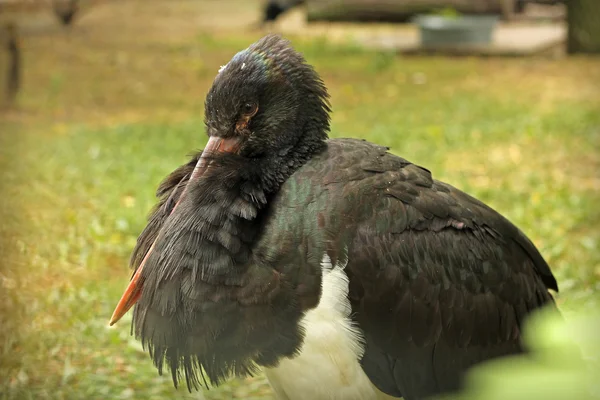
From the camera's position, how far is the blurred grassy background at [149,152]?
3.84m

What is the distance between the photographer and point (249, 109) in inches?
109

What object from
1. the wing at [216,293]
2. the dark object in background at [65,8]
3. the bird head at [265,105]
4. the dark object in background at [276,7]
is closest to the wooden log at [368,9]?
the dark object in background at [276,7]

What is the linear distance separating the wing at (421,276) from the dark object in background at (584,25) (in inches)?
353

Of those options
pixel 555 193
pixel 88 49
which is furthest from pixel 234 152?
pixel 88 49

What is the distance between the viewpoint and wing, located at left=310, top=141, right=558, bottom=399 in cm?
262

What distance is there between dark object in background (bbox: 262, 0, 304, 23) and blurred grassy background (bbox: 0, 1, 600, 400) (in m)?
0.36

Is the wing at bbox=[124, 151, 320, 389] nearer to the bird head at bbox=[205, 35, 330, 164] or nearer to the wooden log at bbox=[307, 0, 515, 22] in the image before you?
the bird head at bbox=[205, 35, 330, 164]

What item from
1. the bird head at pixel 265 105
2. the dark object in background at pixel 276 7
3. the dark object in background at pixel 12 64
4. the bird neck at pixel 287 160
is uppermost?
the bird head at pixel 265 105

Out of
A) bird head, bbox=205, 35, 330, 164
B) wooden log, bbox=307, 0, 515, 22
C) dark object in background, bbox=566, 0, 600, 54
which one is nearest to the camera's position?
bird head, bbox=205, 35, 330, 164

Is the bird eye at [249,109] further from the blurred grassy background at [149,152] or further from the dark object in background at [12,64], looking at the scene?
the dark object in background at [12,64]

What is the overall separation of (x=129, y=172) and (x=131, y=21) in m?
9.34

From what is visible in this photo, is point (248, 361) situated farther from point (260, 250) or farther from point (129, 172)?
point (129, 172)

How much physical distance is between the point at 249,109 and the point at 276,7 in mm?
10869

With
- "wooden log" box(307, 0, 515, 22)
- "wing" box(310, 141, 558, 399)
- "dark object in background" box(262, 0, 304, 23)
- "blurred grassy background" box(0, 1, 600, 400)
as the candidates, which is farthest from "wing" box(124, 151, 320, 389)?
"dark object in background" box(262, 0, 304, 23)
